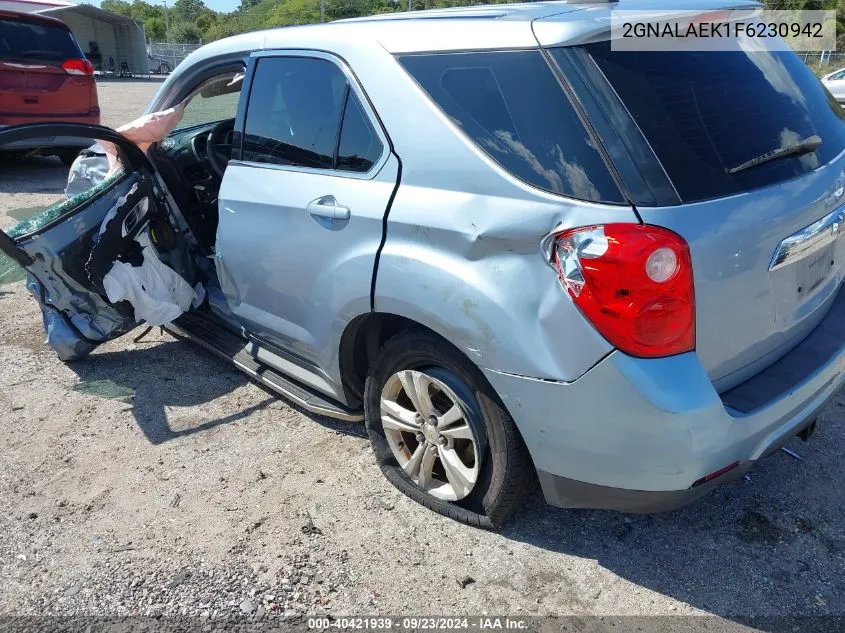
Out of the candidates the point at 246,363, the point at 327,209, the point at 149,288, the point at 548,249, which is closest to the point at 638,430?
the point at 548,249

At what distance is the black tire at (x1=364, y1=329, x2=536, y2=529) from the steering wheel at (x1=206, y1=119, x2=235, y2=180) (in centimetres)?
222

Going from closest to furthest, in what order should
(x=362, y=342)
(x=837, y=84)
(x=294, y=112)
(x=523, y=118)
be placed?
1. (x=523, y=118)
2. (x=362, y=342)
3. (x=294, y=112)
4. (x=837, y=84)

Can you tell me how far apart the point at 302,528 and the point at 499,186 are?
1.53m

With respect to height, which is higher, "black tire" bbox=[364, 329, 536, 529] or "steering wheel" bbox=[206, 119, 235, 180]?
"steering wheel" bbox=[206, 119, 235, 180]

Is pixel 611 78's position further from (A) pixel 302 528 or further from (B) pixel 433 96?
(A) pixel 302 528

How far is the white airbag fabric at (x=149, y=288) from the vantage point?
3.74 meters

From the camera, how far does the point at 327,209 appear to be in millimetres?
2707

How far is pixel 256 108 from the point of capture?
328cm

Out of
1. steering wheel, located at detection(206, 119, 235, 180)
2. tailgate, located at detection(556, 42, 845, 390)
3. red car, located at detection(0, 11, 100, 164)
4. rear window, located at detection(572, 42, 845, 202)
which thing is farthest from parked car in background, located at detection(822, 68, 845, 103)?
tailgate, located at detection(556, 42, 845, 390)

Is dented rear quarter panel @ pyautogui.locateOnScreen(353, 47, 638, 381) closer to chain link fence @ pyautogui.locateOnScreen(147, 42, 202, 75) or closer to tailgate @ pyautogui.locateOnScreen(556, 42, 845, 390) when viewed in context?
tailgate @ pyautogui.locateOnScreen(556, 42, 845, 390)

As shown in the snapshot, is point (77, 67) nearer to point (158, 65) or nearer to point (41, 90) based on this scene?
point (41, 90)

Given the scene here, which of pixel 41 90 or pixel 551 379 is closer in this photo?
pixel 551 379

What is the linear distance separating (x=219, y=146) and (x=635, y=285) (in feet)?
10.8

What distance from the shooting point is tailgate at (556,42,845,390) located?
2.03m
